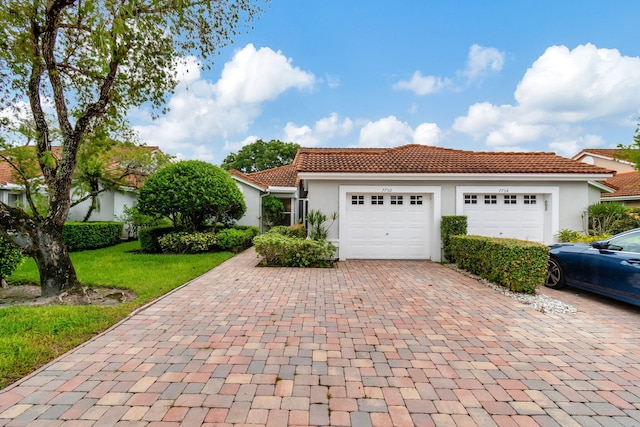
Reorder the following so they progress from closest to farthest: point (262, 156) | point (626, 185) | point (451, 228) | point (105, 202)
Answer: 1. point (451, 228)
2. point (105, 202)
3. point (626, 185)
4. point (262, 156)

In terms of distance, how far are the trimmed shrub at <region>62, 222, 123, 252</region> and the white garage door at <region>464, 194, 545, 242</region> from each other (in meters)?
15.2

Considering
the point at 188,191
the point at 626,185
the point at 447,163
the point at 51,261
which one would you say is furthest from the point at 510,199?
the point at 626,185

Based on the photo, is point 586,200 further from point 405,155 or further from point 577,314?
point 577,314

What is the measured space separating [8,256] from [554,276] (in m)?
12.1

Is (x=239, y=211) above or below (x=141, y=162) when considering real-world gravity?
below

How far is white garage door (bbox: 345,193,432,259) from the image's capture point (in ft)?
33.6

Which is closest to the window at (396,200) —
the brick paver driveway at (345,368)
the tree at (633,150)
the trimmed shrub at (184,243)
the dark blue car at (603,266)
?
the dark blue car at (603,266)

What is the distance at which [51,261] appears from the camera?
572cm

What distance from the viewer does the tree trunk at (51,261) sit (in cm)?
568

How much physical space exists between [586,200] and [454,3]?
8004 mm

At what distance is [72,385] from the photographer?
2848 mm

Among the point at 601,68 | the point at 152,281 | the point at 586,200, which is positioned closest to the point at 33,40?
the point at 152,281

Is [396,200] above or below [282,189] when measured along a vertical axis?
below

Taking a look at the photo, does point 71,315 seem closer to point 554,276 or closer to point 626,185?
point 554,276
